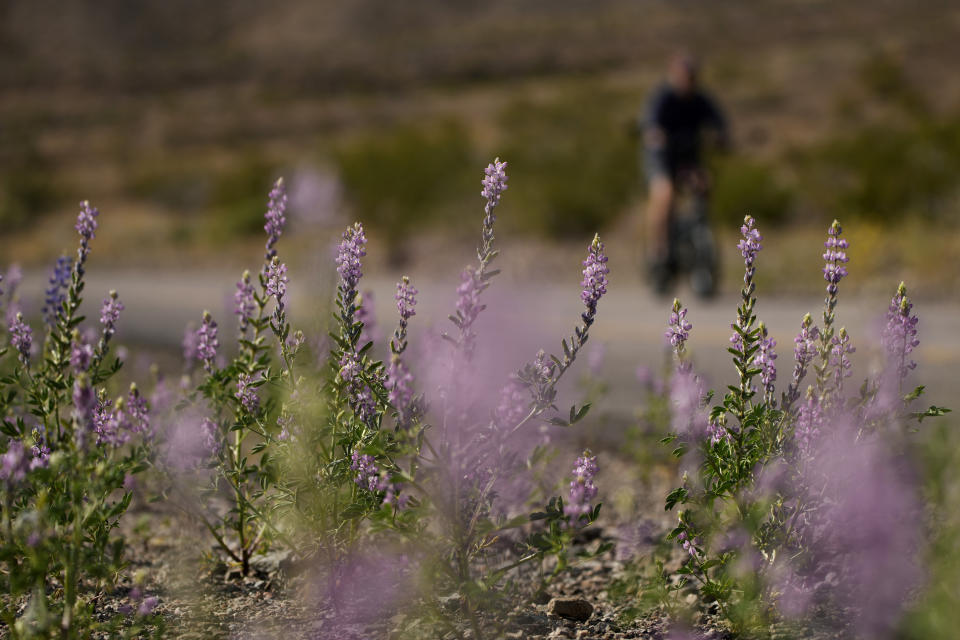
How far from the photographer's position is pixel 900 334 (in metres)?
2.39

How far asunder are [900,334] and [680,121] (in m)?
7.86

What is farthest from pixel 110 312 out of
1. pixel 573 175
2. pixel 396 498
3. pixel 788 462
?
pixel 573 175

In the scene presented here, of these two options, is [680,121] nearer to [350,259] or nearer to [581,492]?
[350,259]

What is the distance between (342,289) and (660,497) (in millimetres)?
2190

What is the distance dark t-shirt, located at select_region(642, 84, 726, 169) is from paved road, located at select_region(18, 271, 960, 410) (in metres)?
1.51

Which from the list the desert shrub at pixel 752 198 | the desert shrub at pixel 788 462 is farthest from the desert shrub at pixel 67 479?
the desert shrub at pixel 752 198

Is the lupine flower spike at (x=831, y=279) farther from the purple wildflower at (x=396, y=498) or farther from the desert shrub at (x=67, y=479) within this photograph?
the desert shrub at (x=67, y=479)

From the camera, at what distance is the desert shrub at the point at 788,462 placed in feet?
7.38

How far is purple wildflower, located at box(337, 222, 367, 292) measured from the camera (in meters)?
2.34

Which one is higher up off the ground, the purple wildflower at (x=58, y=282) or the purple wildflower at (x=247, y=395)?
the purple wildflower at (x=58, y=282)

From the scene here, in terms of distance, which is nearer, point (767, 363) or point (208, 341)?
point (767, 363)

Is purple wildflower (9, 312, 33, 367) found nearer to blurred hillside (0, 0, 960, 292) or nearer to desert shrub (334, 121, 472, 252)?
blurred hillside (0, 0, 960, 292)

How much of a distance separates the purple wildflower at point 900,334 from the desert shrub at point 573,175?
41.8 ft

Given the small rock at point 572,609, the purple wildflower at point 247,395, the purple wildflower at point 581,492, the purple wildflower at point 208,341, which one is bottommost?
the small rock at point 572,609
